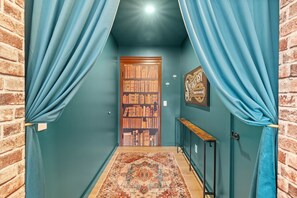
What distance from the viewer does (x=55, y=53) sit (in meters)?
1.15

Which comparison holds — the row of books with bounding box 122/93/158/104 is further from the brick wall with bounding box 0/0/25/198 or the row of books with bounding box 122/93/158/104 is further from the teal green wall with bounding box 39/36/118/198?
the brick wall with bounding box 0/0/25/198

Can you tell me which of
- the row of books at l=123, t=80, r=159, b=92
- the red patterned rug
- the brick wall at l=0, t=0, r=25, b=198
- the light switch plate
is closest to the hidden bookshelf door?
the row of books at l=123, t=80, r=159, b=92

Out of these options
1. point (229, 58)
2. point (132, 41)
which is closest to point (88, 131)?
point (229, 58)

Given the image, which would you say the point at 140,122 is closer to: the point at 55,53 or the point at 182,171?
the point at 182,171

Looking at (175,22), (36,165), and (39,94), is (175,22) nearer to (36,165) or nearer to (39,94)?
(39,94)

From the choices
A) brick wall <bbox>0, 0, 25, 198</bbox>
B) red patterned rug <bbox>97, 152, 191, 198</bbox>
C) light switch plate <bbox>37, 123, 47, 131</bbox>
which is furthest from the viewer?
red patterned rug <bbox>97, 152, 191, 198</bbox>

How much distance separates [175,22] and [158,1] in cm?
71

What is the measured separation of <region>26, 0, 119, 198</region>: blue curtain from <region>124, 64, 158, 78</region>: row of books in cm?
356

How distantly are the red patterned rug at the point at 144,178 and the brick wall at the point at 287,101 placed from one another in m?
1.68

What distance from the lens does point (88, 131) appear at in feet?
8.23

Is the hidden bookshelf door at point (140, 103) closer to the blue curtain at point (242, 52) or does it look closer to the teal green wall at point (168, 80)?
the teal green wall at point (168, 80)

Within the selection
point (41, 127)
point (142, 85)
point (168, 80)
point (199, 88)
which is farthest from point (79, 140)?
point (168, 80)

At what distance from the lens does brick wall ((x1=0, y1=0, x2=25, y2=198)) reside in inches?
37.0

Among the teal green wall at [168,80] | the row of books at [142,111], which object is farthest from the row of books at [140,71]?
the row of books at [142,111]
